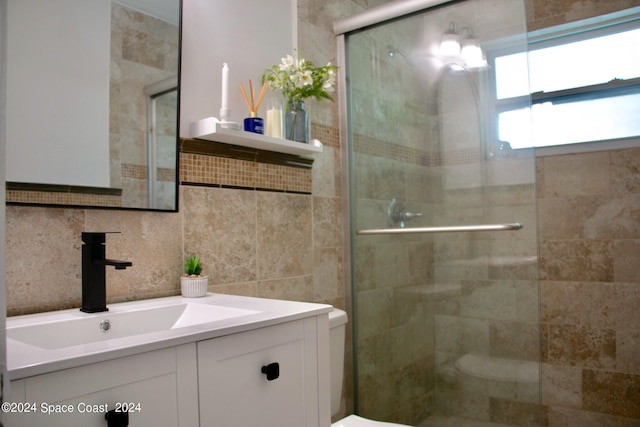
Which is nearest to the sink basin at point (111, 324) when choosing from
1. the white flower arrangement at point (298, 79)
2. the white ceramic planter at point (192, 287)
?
the white ceramic planter at point (192, 287)

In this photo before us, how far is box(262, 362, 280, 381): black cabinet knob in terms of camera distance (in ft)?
3.85

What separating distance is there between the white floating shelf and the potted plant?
0.43 meters

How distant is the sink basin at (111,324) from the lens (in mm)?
1127

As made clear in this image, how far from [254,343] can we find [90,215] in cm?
63

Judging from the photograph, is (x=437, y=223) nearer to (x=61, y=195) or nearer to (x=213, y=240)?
(x=213, y=240)

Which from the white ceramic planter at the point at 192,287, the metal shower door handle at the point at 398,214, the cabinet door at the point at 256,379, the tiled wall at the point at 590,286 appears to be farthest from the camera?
the tiled wall at the point at 590,286

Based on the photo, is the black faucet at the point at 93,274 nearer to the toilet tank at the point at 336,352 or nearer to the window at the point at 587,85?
the toilet tank at the point at 336,352

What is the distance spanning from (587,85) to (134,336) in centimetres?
245

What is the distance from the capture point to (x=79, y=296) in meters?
1.38

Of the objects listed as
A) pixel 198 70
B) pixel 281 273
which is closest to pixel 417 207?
pixel 281 273

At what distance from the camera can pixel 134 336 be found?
0.99 m

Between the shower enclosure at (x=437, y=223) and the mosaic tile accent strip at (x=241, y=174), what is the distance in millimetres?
371

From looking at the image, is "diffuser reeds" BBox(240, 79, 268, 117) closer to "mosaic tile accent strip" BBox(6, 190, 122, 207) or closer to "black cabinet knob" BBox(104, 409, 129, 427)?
"mosaic tile accent strip" BBox(6, 190, 122, 207)

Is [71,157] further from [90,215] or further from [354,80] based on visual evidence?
[354,80]
